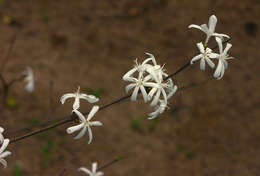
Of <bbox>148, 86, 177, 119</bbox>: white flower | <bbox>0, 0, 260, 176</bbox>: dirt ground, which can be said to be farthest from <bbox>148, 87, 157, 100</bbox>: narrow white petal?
<bbox>0, 0, 260, 176</bbox>: dirt ground

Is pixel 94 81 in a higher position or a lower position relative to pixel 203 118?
higher

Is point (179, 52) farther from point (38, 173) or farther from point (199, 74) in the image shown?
point (38, 173)

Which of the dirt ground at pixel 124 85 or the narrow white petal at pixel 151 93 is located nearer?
the narrow white petal at pixel 151 93

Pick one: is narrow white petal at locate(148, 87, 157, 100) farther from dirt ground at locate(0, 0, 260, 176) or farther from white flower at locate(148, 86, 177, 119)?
dirt ground at locate(0, 0, 260, 176)

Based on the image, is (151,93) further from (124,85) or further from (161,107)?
(124,85)

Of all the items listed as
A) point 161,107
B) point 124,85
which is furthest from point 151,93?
point 124,85

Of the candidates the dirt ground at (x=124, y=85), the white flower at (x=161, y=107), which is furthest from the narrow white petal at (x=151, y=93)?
the dirt ground at (x=124, y=85)

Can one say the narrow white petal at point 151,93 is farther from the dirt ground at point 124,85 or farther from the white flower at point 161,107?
the dirt ground at point 124,85

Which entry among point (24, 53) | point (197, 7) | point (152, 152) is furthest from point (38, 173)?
point (197, 7)

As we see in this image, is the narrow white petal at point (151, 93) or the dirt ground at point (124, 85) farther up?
the dirt ground at point (124, 85)
